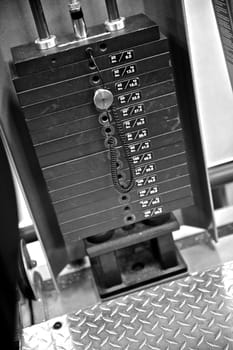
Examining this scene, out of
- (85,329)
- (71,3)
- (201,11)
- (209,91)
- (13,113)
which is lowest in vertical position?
(85,329)

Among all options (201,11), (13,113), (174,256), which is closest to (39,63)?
(13,113)

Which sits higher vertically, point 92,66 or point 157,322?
point 92,66

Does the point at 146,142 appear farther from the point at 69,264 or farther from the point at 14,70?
the point at 69,264

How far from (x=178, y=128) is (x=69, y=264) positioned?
2.01 feet

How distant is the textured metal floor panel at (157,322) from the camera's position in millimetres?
1407

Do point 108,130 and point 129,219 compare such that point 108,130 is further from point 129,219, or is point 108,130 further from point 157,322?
point 157,322

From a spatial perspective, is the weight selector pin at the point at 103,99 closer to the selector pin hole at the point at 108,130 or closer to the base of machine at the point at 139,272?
the selector pin hole at the point at 108,130

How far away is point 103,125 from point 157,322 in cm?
56

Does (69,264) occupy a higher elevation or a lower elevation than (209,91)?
lower

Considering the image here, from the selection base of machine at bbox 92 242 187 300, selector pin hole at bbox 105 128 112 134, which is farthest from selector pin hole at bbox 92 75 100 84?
base of machine at bbox 92 242 187 300

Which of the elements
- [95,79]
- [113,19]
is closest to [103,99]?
[95,79]

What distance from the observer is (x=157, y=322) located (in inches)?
57.7

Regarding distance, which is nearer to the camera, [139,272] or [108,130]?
[108,130]

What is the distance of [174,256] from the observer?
5.28 ft
